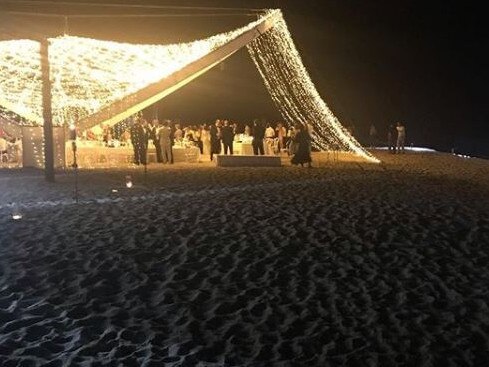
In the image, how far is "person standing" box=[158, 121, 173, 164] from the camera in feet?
65.7

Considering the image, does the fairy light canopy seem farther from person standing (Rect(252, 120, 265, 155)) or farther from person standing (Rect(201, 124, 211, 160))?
person standing (Rect(201, 124, 211, 160))

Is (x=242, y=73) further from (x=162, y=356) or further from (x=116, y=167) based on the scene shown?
(x=162, y=356)

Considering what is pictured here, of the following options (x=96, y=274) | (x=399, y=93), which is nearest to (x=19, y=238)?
(x=96, y=274)

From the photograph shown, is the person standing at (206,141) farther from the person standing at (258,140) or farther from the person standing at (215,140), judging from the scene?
the person standing at (258,140)

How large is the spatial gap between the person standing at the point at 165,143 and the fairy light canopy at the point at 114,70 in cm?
125

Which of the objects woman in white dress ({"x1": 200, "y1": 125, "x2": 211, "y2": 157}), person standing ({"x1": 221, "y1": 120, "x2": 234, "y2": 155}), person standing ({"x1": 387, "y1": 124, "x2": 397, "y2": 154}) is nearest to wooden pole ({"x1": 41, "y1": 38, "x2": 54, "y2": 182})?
person standing ({"x1": 221, "y1": 120, "x2": 234, "y2": 155})

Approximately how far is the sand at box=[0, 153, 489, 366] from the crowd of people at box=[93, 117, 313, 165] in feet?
25.3

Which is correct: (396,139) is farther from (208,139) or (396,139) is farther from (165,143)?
(165,143)

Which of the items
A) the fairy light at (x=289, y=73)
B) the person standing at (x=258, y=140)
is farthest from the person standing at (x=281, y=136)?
the fairy light at (x=289, y=73)

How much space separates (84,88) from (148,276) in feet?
49.9

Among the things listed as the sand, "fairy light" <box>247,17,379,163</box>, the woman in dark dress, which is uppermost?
"fairy light" <box>247,17,379,163</box>

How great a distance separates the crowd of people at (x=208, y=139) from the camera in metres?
19.1

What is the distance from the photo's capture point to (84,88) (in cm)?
1994

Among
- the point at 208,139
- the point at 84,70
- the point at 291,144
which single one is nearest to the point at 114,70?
the point at 84,70
